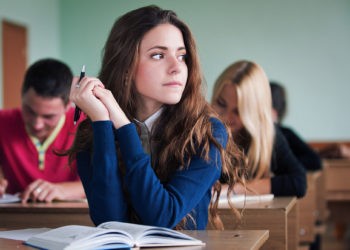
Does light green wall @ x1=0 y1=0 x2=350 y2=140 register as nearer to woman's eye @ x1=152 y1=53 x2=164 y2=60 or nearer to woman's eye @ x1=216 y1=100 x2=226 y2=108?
woman's eye @ x1=216 y1=100 x2=226 y2=108

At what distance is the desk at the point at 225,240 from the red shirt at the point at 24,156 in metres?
1.44

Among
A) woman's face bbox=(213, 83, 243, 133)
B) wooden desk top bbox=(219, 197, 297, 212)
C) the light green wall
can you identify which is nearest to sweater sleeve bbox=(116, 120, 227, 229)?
wooden desk top bbox=(219, 197, 297, 212)

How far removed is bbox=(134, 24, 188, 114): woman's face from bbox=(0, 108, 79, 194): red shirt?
1.14 m

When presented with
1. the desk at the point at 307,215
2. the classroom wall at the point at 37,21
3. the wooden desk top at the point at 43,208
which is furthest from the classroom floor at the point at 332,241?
the wooden desk top at the point at 43,208

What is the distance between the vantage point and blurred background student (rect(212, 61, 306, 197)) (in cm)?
293

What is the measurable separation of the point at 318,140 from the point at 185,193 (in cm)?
600

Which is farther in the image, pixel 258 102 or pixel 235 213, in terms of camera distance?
pixel 258 102

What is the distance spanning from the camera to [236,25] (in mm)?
7875

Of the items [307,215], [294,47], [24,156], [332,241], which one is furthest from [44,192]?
[294,47]

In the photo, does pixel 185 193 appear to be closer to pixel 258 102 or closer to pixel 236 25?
pixel 258 102

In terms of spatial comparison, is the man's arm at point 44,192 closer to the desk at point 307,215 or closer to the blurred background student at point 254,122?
the blurred background student at point 254,122

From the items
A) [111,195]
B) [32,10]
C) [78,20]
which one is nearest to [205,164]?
[111,195]

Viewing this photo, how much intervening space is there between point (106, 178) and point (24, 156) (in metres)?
1.36

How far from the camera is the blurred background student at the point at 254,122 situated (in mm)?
2934
